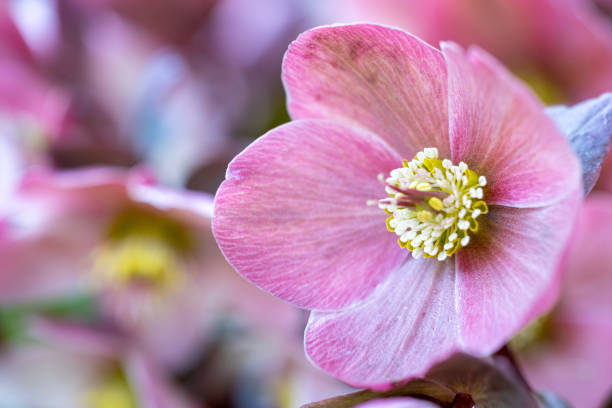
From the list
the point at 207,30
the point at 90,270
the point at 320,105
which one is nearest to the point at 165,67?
the point at 207,30

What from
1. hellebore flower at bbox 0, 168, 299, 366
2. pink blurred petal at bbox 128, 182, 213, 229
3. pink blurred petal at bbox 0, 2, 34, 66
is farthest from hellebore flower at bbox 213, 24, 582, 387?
pink blurred petal at bbox 0, 2, 34, 66

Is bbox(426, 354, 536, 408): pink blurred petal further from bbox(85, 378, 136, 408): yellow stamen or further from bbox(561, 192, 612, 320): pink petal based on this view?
bbox(85, 378, 136, 408): yellow stamen

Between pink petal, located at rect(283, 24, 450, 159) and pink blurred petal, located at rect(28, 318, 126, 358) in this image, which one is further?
pink blurred petal, located at rect(28, 318, 126, 358)

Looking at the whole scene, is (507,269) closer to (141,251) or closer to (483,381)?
(483,381)

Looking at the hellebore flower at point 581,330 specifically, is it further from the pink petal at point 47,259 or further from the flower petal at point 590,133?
the pink petal at point 47,259

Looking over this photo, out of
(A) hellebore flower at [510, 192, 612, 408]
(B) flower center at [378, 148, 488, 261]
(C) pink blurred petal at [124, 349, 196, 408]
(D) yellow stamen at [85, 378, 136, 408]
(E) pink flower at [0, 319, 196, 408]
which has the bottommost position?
(D) yellow stamen at [85, 378, 136, 408]

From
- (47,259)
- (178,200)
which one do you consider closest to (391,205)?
(178,200)

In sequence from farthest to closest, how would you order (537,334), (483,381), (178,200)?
(537,334)
(178,200)
(483,381)
